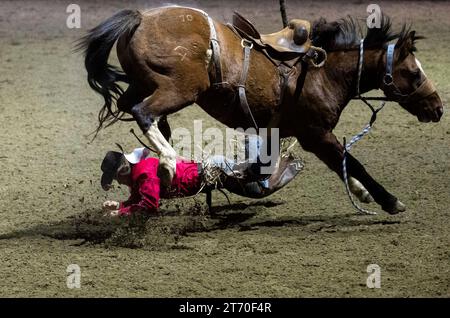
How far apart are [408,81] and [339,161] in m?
0.72

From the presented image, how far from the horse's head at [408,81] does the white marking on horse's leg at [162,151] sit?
1561 mm

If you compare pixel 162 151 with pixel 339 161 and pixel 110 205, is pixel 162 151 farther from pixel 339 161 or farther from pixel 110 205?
pixel 339 161

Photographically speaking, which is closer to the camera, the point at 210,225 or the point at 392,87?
the point at 392,87

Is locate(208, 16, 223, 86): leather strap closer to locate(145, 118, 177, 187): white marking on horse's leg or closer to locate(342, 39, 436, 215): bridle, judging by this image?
locate(145, 118, 177, 187): white marking on horse's leg

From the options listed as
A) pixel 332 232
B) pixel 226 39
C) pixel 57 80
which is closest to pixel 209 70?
pixel 226 39

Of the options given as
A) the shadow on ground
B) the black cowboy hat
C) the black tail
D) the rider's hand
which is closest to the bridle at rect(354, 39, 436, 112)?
the shadow on ground

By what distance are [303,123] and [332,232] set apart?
2.48 ft

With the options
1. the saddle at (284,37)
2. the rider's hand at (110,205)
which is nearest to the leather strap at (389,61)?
the saddle at (284,37)

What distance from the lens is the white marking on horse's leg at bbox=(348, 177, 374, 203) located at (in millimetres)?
5621

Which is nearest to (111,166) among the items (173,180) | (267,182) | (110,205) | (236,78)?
(110,205)

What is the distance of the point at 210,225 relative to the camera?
5.63 meters
